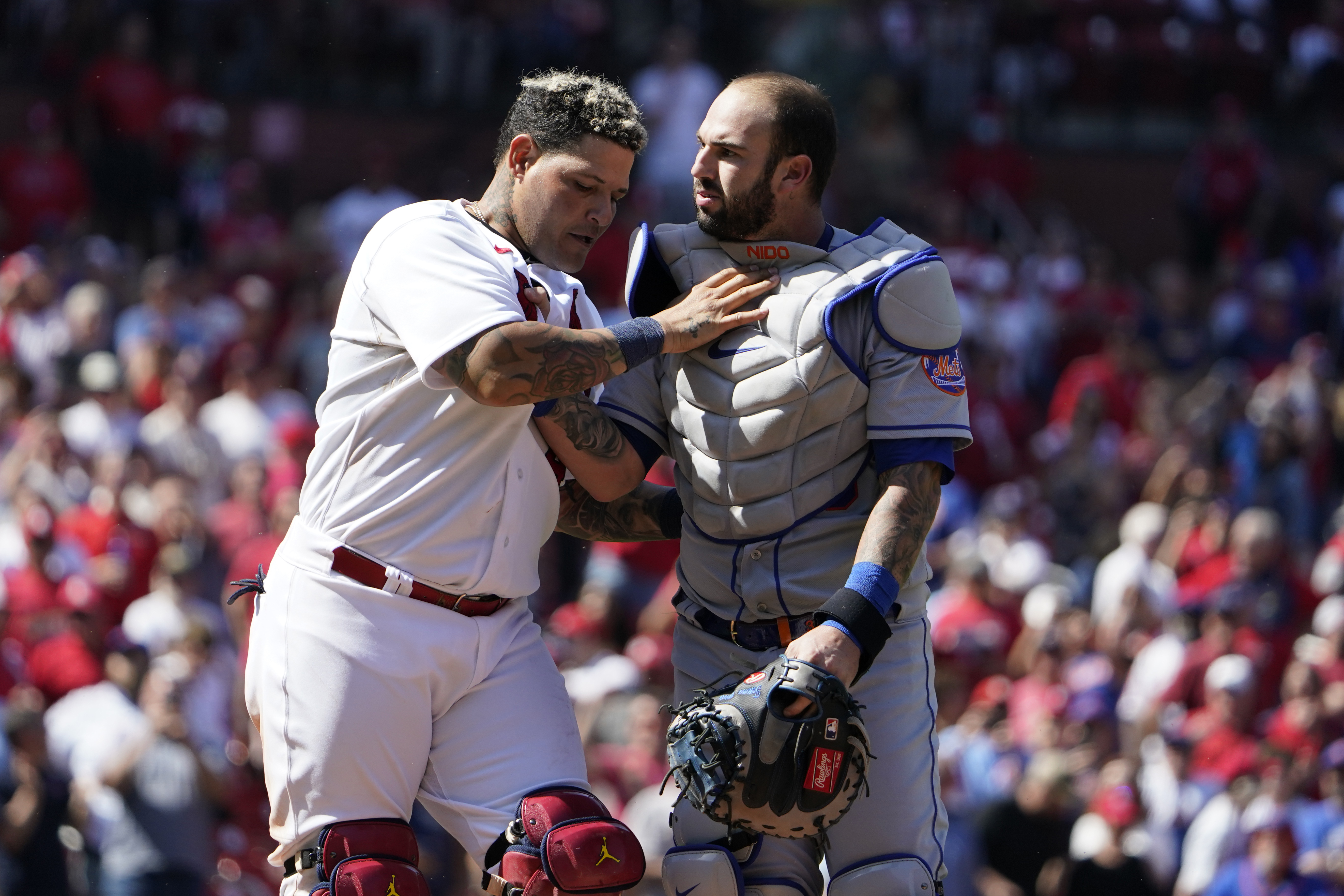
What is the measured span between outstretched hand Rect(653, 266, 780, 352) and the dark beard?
126 mm

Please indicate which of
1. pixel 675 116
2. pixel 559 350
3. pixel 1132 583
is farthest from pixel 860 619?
pixel 675 116

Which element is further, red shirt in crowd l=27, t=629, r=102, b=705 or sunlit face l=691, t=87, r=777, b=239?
red shirt in crowd l=27, t=629, r=102, b=705

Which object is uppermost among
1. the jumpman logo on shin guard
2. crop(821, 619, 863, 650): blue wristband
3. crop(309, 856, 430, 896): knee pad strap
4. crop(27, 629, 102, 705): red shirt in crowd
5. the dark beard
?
the dark beard

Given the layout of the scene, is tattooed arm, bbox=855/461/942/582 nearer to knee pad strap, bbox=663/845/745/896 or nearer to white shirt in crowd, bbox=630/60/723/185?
knee pad strap, bbox=663/845/745/896

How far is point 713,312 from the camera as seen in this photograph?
13.9 feet

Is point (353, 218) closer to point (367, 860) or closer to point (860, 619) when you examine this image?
point (367, 860)

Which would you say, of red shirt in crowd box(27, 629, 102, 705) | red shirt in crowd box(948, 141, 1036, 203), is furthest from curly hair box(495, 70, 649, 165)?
red shirt in crowd box(948, 141, 1036, 203)

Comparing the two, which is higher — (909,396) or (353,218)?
(909,396)

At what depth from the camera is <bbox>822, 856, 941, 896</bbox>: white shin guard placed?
13.4 feet

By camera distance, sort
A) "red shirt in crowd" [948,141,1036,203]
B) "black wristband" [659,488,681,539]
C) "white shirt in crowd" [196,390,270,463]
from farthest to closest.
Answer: "red shirt in crowd" [948,141,1036,203], "white shirt in crowd" [196,390,270,463], "black wristband" [659,488,681,539]

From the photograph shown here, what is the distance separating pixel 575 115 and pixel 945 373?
1076 mm

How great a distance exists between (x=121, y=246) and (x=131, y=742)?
6.95m

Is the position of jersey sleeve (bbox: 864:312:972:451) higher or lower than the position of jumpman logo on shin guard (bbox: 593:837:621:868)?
higher

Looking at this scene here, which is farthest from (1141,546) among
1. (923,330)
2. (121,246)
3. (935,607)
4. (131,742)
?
(121,246)
